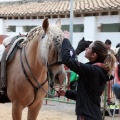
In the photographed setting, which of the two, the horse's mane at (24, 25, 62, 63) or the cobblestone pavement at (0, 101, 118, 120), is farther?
the cobblestone pavement at (0, 101, 118, 120)

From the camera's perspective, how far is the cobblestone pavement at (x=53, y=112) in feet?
22.0

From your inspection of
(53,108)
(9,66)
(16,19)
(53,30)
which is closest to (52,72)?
(53,30)

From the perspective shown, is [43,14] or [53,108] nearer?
[53,108]

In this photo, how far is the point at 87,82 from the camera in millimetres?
2875

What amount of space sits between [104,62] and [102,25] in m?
11.0

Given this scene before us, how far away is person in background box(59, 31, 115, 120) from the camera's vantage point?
2809mm

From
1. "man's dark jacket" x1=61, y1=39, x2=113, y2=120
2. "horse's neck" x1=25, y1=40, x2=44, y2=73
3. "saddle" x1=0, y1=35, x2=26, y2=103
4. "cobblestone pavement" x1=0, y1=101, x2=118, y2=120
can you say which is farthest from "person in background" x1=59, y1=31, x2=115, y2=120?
"cobblestone pavement" x1=0, y1=101, x2=118, y2=120

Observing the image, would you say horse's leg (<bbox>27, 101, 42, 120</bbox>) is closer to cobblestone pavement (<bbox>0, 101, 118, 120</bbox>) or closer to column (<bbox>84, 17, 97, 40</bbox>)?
cobblestone pavement (<bbox>0, 101, 118, 120</bbox>)

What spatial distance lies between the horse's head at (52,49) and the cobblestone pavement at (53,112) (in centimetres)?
338

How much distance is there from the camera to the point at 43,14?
50.9 feet

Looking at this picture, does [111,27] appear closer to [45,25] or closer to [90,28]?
[90,28]

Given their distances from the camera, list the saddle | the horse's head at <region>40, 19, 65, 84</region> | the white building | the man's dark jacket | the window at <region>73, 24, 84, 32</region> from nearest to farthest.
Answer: the man's dark jacket < the horse's head at <region>40, 19, 65, 84</region> < the saddle < the white building < the window at <region>73, 24, 84, 32</region>

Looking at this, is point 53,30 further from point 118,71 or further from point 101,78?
point 118,71

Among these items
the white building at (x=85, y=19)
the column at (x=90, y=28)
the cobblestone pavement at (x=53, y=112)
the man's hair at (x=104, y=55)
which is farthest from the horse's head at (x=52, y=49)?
the column at (x=90, y=28)
